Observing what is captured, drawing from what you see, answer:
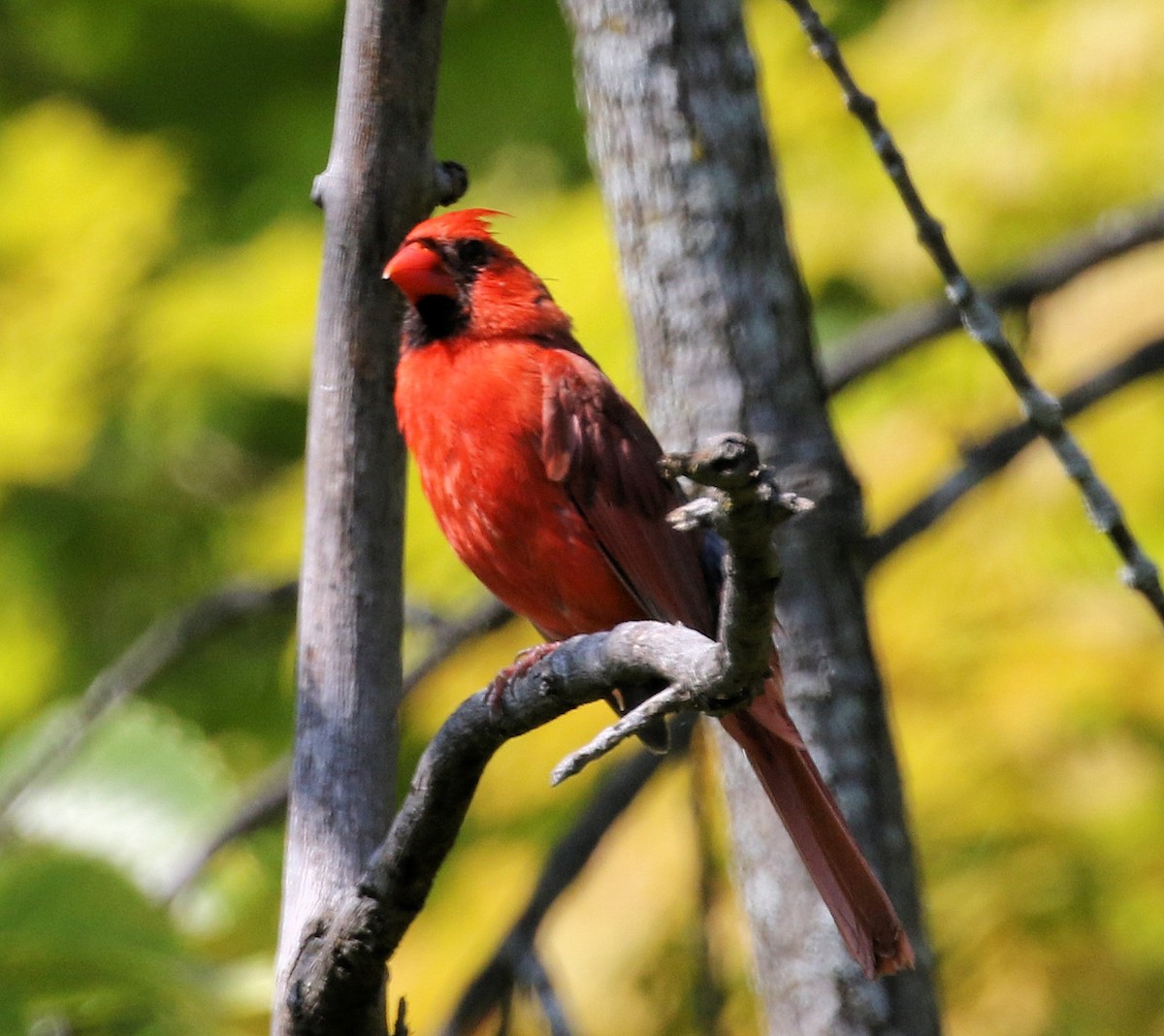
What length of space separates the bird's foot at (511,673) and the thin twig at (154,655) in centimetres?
74

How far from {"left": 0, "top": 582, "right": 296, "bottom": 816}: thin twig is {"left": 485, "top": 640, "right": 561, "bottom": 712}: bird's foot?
0.74 m

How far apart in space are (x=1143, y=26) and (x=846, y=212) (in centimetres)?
81

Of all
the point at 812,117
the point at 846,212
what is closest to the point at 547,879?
the point at 846,212

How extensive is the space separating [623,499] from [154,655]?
1.21 metres

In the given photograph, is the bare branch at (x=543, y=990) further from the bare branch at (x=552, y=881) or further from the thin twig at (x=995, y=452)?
the thin twig at (x=995, y=452)

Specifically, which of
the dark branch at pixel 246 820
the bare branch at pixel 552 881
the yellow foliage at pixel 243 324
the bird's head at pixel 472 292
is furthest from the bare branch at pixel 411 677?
the yellow foliage at pixel 243 324

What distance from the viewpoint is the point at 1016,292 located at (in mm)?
3512

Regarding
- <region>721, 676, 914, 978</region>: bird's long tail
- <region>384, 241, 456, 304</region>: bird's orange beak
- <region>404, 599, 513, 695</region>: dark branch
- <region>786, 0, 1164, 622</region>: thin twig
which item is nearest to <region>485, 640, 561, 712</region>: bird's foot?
<region>721, 676, 914, 978</region>: bird's long tail

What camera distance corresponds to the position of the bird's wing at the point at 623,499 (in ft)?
9.50

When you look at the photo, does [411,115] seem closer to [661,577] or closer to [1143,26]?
[661,577]

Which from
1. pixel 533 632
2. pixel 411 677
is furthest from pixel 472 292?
pixel 533 632

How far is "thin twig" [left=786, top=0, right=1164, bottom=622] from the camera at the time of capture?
2.71 metres

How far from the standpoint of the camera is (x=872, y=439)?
4.12 meters

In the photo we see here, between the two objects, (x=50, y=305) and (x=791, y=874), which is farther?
(x=50, y=305)
